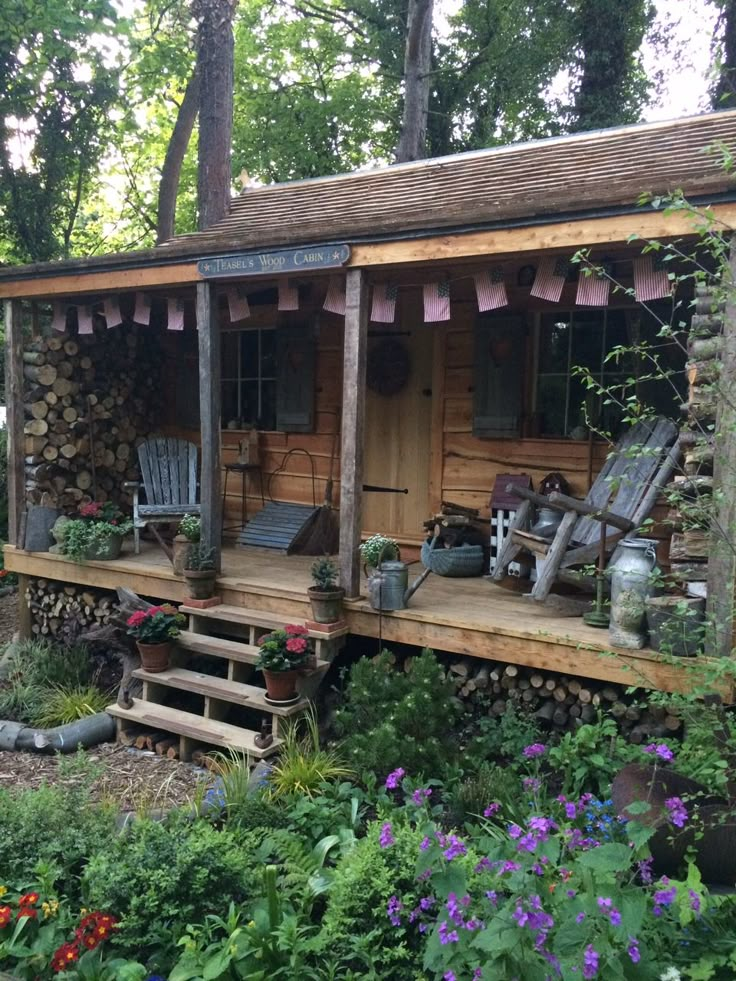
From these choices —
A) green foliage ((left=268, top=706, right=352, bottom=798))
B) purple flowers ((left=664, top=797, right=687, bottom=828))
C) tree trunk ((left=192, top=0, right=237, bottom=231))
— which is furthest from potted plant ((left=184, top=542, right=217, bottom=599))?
tree trunk ((left=192, top=0, right=237, bottom=231))

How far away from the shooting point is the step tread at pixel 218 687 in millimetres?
4305

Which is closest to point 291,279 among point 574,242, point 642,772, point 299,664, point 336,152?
point 574,242

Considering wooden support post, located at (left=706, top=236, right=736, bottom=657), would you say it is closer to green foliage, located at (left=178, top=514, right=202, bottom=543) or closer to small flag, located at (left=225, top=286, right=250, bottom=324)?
small flag, located at (left=225, top=286, right=250, bottom=324)

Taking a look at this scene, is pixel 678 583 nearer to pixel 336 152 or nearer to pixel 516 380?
pixel 516 380

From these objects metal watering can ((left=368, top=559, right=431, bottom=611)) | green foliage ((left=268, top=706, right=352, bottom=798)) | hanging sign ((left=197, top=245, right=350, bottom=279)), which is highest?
hanging sign ((left=197, top=245, right=350, bottom=279))

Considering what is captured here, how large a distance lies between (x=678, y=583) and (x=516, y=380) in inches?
92.2

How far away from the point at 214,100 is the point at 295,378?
551 centimetres

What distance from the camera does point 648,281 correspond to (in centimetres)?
397

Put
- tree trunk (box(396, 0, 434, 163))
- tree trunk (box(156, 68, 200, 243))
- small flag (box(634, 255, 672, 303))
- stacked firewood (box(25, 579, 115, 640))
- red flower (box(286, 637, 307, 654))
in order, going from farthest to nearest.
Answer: tree trunk (box(156, 68, 200, 243))
tree trunk (box(396, 0, 434, 163))
stacked firewood (box(25, 579, 115, 640))
red flower (box(286, 637, 307, 654))
small flag (box(634, 255, 672, 303))

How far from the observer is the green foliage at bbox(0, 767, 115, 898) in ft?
9.74

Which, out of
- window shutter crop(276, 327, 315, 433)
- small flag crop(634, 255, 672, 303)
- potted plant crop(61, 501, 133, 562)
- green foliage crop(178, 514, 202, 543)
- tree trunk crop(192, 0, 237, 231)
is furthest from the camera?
tree trunk crop(192, 0, 237, 231)

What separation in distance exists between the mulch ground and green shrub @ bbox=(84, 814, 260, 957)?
706 millimetres

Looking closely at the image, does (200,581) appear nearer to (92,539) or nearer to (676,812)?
(92,539)

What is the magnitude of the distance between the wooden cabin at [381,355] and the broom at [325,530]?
123mm
